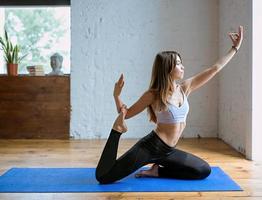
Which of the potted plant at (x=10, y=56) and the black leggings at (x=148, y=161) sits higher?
the potted plant at (x=10, y=56)

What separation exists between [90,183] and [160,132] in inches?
24.7

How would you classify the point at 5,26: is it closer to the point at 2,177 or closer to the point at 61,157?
the point at 61,157

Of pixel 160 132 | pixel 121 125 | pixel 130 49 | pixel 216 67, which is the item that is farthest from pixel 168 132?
pixel 130 49

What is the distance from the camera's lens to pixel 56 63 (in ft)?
16.7

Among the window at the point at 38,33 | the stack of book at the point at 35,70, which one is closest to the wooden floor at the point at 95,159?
the stack of book at the point at 35,70

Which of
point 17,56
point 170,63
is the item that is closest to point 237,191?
point 170,63

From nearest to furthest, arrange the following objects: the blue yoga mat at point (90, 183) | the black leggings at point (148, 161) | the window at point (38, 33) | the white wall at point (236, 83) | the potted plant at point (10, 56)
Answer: the blue yoga mat at point (90, 183) → the black leggings at point (148, 161) → the white wall at point (236, 83) → the potted plant at point (10, 56) → the window at point (38, 33)

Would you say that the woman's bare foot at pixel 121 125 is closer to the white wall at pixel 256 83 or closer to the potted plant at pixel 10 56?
the white wall at pixel 256 83

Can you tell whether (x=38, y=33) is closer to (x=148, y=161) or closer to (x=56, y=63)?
(x=56, y=63)

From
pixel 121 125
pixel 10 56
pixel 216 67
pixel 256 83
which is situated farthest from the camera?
pixel 10 56

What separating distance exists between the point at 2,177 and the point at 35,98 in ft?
7.14

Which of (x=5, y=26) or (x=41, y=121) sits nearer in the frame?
(x=41, y=121)

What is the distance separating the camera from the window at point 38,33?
17.6 feet

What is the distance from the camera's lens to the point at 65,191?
8.41 feet
